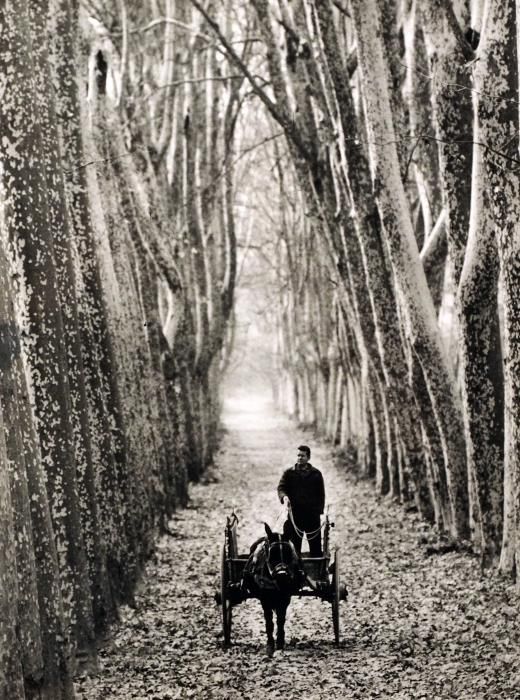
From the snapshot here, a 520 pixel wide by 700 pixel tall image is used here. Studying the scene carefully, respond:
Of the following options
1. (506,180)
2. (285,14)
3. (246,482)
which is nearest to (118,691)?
(506,180)

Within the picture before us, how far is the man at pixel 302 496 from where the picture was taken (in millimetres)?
9094

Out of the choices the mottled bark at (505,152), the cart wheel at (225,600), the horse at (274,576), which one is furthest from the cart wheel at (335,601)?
the mottled bark at (505,152)

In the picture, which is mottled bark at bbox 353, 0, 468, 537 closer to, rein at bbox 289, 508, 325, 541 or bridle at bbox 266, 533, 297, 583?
rein at bbox 289, 508, 325, 541

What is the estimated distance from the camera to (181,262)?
21141 mm

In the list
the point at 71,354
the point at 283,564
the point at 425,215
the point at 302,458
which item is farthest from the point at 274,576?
the point at 425,215

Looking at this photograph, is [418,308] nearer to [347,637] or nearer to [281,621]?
[347,637]

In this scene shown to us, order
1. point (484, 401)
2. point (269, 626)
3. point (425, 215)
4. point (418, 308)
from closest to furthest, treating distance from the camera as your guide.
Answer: point (269, 626)
point (484, 401)
point (418, 308)
point (425, 215)

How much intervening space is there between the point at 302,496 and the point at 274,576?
1155 mm

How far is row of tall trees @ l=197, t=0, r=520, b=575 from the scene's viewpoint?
9.21 m

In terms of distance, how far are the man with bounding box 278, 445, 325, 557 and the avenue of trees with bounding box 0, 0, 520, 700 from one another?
1786mm

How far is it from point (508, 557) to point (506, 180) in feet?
13.3

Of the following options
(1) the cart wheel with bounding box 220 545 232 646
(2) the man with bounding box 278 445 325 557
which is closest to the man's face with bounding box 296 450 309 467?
(2) the man with bounding box 278 445 325 557

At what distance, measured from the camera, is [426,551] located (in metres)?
12.4

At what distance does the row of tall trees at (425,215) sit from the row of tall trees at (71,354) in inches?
121
